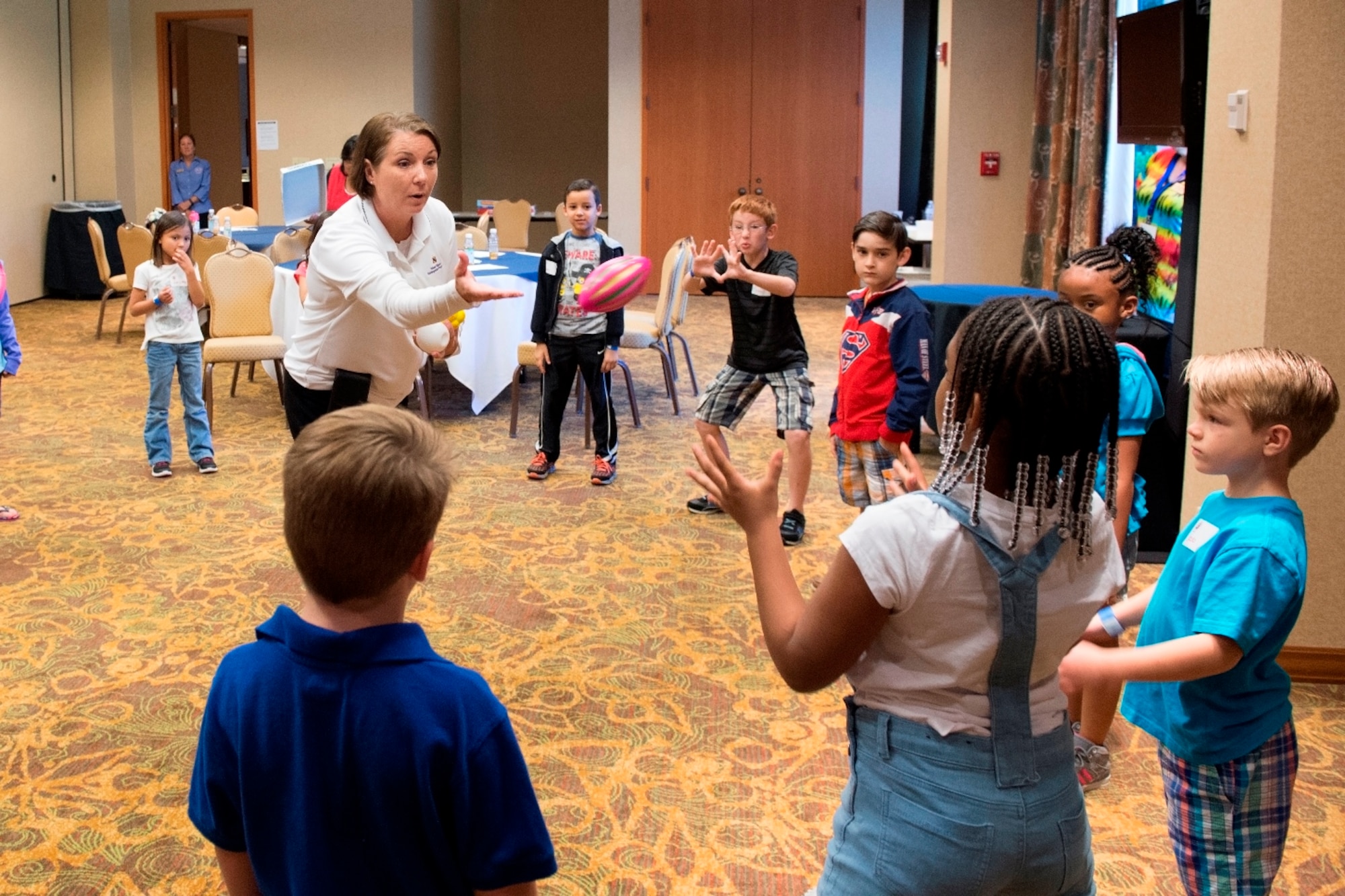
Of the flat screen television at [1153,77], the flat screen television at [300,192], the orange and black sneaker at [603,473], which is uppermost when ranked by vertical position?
the flat screen television at [1153,77]

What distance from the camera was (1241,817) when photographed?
203cm

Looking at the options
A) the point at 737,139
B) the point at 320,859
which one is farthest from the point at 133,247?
the point at 320,859

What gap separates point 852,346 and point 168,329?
11.0ft

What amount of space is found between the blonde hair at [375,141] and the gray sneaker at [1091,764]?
2134mm

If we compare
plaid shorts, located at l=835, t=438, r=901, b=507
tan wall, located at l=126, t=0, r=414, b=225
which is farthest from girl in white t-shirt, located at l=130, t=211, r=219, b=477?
tan wall, located at l=126, t=0, r=414, b=225

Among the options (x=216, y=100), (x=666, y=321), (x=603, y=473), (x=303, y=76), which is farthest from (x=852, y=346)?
(x=216, y=100)

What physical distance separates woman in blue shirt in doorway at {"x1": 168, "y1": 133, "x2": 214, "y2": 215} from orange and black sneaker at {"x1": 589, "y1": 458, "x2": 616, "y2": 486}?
8.83 metres

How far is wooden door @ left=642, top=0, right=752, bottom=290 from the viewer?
13.1 metres

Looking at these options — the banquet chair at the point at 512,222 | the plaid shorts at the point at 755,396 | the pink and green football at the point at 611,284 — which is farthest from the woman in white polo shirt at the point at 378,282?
the banquet chair at the point at 512,222

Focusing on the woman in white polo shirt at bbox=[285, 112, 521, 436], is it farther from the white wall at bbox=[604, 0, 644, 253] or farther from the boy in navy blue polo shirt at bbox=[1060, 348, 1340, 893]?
the white wall at bbox=[604, 0, 644, 253]

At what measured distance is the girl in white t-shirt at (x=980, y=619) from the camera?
1.43 metres

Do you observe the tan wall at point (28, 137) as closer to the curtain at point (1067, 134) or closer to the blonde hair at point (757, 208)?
the curtain at point (1067, 134)

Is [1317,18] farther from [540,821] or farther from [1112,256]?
[540,821]

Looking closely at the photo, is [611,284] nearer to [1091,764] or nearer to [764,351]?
[764,351]
